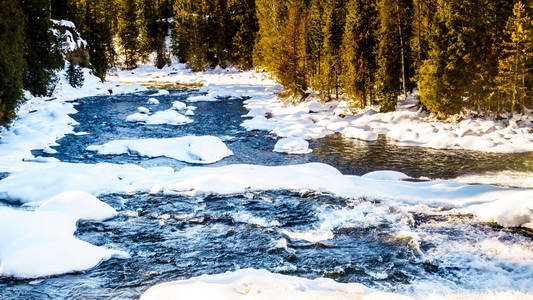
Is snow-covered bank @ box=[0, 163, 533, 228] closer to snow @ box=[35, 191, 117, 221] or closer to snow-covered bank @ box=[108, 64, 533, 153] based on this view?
snow @ box=[35, 191, 117, 221]

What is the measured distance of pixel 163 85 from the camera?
5781cm

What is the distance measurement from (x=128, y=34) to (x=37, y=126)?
54.0 metres

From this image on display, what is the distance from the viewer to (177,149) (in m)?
20.9

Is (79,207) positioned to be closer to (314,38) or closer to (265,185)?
(265,185)

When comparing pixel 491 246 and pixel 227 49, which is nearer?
pixel 491 246

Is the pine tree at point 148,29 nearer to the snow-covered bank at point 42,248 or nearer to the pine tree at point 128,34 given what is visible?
the pine tree at point 128,34

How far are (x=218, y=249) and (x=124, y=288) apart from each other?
2495 millimetres

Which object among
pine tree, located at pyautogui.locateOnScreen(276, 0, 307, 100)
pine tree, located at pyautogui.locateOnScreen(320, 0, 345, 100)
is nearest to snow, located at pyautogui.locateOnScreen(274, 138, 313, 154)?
pine tree, located at pyautogui.locateOnScreen(320, 0, 345, 100)

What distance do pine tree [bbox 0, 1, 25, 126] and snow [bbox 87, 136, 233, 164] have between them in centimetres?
519

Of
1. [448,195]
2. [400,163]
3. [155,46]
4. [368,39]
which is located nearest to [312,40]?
[368,39]

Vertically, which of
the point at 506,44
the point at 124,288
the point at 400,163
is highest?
the point at 506,44

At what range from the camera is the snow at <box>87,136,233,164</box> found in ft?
65.8

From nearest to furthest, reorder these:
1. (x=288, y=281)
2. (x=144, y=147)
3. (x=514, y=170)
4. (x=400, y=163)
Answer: (x=288, y=281) < (x=514, y=170) < (x=400, y=163) < (x=144, y=147)

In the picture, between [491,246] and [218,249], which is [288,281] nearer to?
[218,249]
